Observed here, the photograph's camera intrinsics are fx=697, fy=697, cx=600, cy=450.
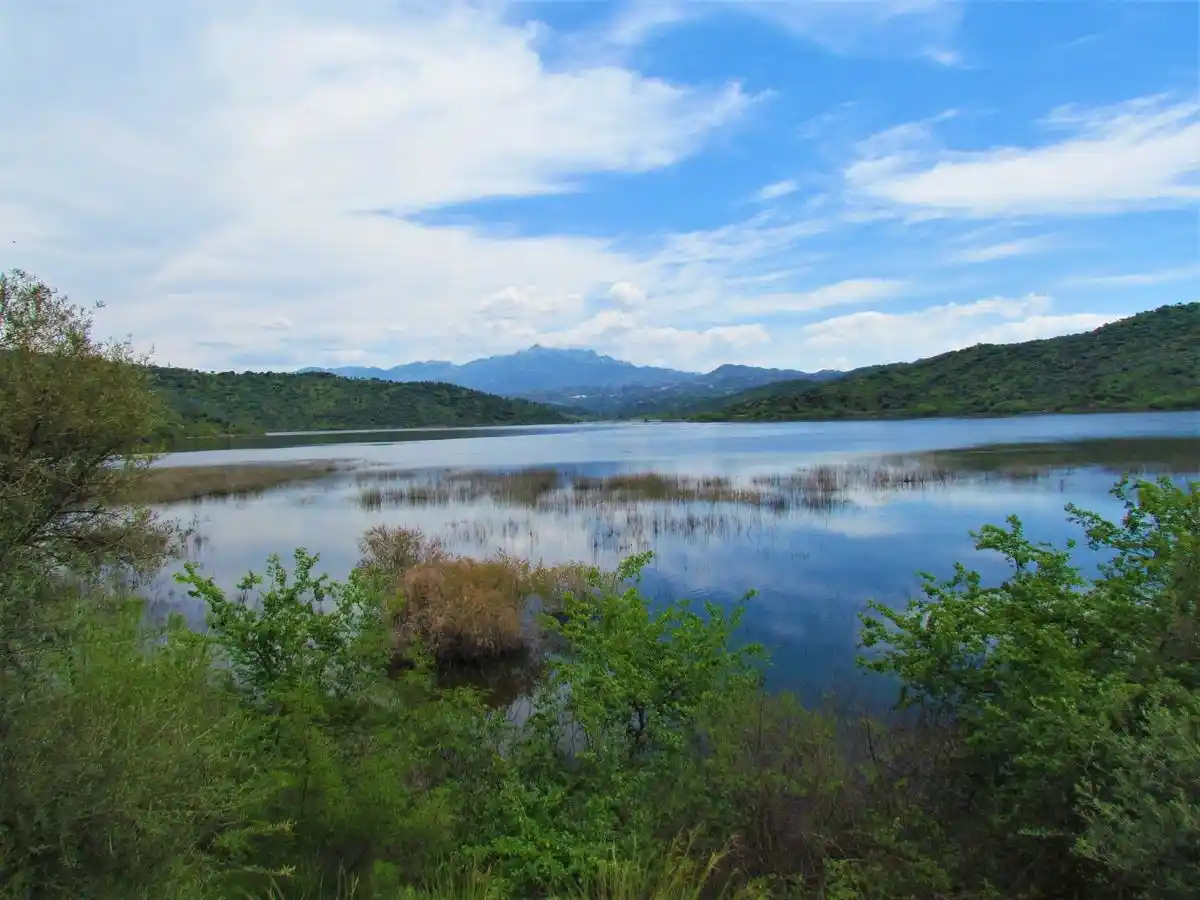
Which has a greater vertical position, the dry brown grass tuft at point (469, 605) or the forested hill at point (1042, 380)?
the forested hill at point (1042, 380)

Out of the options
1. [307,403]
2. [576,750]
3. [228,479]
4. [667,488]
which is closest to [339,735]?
[576,750]

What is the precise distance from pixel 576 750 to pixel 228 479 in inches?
1853

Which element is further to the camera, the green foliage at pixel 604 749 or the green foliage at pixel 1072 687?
the green foliage at pixel 604 749

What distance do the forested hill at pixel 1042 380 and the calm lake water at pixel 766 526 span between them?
229 ft

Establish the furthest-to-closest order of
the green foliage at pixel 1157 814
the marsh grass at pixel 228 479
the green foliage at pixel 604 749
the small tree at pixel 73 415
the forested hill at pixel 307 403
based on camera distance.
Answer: the forested hill at pixel 307 403
the marsh grass at pixel 228 479
the small tree at pixel 73 415
the green foliage at pixel 604 749
the green foliage at pixel 1157 814

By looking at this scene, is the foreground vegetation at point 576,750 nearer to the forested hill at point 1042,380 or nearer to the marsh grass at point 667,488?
the marsh grass at point 667,488

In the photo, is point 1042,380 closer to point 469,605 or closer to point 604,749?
point 469,605

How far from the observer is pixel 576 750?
32.2 ft

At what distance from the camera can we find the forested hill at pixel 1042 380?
4318 inches

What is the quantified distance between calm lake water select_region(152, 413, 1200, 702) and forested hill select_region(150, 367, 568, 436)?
309 feet

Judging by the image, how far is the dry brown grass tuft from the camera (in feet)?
50.9

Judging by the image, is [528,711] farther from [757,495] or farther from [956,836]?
[757,495]

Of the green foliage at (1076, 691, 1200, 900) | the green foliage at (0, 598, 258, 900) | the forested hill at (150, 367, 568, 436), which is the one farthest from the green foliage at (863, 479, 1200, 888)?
the forested hill at (150, 367, 568, 436)

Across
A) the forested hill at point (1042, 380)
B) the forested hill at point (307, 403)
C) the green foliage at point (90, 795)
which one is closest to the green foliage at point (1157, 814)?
the green foliage at point (90, 795)
